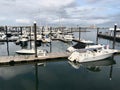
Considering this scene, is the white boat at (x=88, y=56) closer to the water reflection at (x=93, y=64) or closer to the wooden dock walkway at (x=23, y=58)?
the water reflection at (x=93, y=64)

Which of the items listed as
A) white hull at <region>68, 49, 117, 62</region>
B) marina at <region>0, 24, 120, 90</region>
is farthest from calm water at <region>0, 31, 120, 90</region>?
white hull at <region>68, 49, 117, 62</region>

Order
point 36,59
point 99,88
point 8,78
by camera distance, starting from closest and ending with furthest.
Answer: point 99,88 → point 8,78 → point 36,59

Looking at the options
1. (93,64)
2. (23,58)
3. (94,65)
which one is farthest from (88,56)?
(23,58)

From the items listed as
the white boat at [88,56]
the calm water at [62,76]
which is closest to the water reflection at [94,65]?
the calm water at [62,76]

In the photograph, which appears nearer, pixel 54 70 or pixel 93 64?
pixel 54 70

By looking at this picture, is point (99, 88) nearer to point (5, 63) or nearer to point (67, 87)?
A: point (67, 87)

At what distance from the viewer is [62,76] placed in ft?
72.2

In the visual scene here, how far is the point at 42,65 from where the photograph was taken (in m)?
26.4

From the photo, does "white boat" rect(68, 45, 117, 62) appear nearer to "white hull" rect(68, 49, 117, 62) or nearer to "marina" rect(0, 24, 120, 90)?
"white hull" rect(68, 49, 117, 62)

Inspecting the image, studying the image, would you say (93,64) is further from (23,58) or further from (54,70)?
(23,58)

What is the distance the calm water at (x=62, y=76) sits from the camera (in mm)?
18594

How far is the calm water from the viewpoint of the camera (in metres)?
18.6

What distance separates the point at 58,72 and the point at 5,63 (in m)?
8.08

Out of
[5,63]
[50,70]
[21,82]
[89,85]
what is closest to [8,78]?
[21,82]
